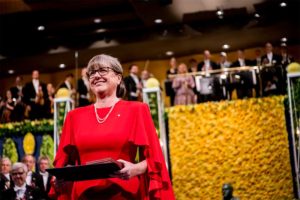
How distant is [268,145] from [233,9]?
6017 millimetres

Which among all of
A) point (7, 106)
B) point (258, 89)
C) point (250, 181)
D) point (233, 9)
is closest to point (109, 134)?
point (250, 181)

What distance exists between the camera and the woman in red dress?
6.37 feet

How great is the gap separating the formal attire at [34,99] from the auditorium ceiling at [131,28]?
98.2 inches

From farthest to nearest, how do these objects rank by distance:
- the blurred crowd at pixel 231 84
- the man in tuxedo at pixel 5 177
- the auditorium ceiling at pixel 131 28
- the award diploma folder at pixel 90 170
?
the auditorium ceiling at pixel 131 28, the blurred crowd at pixel 231 84, the man in tuxedo at pixel 5 177, the award diploma folder at pixel 90 170

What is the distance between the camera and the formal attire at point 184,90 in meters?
11.2

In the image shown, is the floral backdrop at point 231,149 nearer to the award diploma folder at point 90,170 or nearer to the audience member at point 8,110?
the audience member at point 8,110

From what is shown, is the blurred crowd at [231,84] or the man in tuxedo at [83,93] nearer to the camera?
the blurred crowd at [231,84]

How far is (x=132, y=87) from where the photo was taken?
11406mm

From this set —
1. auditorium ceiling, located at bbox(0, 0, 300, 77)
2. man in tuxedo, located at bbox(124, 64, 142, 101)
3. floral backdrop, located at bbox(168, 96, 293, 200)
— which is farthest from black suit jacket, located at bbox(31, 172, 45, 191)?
auditorium ceiling, located at bbox(0, 0, 300, 77)

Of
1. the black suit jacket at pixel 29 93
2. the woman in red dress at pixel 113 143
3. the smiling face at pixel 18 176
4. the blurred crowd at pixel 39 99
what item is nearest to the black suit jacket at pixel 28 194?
the smiling face at pixel 18 176

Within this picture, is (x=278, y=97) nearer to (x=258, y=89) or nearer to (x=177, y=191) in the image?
(x=258, y=89)

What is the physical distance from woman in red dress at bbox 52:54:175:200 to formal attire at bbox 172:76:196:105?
9104 millimetres

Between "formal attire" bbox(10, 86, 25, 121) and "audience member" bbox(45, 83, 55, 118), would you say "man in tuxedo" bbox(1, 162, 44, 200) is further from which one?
"formal attire" bbox(10, 86, 25, 121)

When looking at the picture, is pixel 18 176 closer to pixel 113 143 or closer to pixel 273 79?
pixel 113 143
